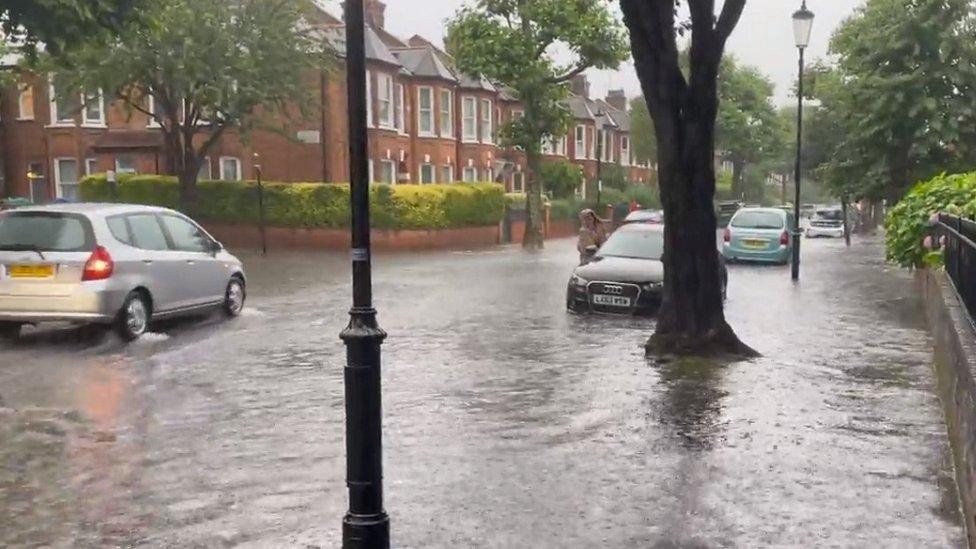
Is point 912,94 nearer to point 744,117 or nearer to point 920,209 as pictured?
point 920,209

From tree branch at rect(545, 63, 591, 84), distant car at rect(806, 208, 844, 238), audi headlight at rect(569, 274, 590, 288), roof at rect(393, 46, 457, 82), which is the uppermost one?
roof at rect(393, 46, 457, 82)

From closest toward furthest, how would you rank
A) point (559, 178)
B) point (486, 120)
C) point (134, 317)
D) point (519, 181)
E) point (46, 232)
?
point (46, 232)
point (134, 317)
point (486, 120)
point (559, 178)
point (519, 181)

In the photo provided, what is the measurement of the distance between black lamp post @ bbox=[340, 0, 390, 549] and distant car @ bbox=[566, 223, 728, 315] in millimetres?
9731

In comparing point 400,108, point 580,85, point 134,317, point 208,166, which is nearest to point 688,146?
point 134,317

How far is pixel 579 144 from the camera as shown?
229 ft

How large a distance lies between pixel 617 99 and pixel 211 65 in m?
63.5

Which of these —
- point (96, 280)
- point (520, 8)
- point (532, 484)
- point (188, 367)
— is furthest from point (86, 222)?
point (520, 8)

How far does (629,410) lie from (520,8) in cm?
2997

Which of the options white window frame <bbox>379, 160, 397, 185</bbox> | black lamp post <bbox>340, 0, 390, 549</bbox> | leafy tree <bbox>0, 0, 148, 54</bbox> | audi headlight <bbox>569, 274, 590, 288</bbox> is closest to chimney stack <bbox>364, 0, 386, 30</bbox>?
white window frame <bbox>379, 160, 397, 185</bbox>

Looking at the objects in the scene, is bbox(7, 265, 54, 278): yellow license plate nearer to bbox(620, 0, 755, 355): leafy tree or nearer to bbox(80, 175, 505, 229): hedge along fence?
bbox(620, 0, 755, 355): leafy tree

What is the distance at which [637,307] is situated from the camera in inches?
585

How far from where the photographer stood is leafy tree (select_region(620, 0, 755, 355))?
11.1m

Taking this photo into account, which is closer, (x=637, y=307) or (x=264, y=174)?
(x=637, y=307)

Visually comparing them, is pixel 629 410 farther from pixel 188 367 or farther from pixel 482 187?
pixel 482 187
